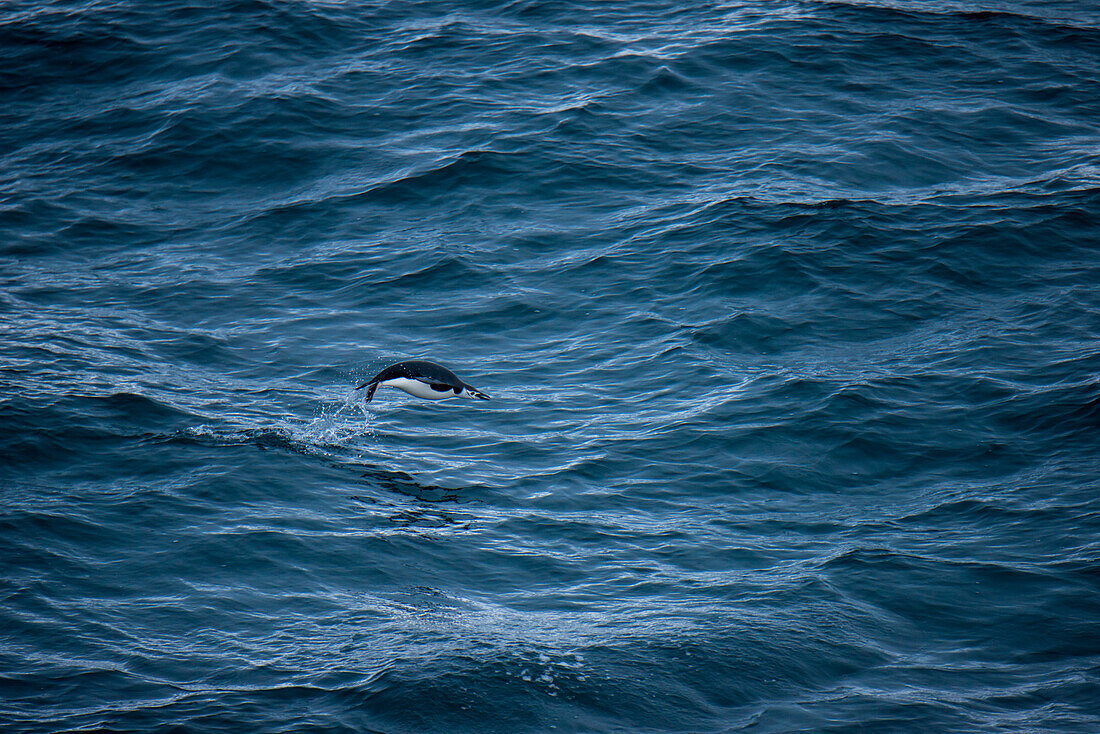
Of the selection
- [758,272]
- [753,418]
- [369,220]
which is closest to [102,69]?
[369,220]

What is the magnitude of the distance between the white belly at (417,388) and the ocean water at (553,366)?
93 centimetres

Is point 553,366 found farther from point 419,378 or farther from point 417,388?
point 419,378

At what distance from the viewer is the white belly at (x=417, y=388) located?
38.7ft

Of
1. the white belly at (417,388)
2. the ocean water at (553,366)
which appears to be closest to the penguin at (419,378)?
the white belly at (417,388)

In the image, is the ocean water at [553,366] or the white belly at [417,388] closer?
the ocean water at [553,366]

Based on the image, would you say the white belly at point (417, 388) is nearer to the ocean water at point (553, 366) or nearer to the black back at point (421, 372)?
the black back at point (421, 372)

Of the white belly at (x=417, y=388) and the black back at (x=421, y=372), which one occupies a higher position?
the black back at (x=421, y=372)

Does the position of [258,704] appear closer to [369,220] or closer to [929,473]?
[929,473]

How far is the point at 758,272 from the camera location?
54.5 feet

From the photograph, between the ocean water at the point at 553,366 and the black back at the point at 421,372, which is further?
the black back at the point at 421,372

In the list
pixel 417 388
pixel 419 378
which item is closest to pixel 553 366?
pixel 417 388

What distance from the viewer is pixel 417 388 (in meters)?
12.0

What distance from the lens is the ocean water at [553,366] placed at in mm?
9023

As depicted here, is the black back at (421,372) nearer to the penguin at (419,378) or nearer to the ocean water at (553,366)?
the penguin at (419,378)
